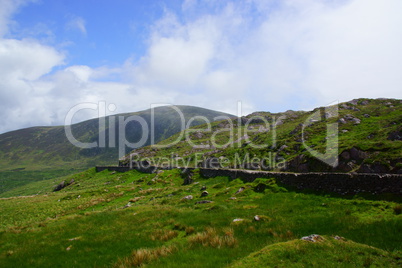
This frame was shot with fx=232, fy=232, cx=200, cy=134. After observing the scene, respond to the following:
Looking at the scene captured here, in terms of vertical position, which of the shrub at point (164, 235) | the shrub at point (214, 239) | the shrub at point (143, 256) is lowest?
the shrub at point (164, 235)

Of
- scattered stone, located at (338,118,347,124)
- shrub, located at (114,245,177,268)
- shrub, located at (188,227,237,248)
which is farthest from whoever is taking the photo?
scattered stone, located at (338,118,347,124)

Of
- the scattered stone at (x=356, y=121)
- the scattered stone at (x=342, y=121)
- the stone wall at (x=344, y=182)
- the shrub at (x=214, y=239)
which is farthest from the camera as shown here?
the scattered stone at (x=342, y=121)

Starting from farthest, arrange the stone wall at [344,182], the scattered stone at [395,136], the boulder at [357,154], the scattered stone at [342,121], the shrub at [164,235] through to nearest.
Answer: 1. the scattered stone at [342,121]
2. the scattered stone at [395,136]
3. the boulder at [357,154]
4. the stone wall at [344,182]
5. the shrub at [164,235]

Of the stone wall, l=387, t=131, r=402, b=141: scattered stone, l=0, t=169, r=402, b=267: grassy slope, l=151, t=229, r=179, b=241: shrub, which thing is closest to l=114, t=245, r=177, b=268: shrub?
l=0, t=169, r=402, b=267: grassy slope

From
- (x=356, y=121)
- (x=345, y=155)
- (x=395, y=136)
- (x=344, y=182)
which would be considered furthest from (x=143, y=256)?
(x=356, y=121)

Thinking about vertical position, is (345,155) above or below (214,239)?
above

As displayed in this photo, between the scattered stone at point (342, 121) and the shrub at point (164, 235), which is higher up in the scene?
the scattered stone at point (342, 121)

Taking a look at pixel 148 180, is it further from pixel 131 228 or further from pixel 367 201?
pixel 367 201

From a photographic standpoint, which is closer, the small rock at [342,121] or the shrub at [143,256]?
the shrub at [143,256]

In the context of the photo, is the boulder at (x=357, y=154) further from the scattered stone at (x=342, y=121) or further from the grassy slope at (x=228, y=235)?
the scattered stone at (x=342, y=121)

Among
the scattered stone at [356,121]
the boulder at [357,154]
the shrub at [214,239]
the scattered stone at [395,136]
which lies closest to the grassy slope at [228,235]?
the shrub at [214,239]

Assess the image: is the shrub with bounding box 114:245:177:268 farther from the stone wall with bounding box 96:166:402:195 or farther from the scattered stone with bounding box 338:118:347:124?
the scattered stone with bounding box 338:118:347:124

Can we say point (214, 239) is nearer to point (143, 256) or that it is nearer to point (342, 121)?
point (143, 256)

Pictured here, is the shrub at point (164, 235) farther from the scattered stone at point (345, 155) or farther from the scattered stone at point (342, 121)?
the scattered stone at point (342, 121)
